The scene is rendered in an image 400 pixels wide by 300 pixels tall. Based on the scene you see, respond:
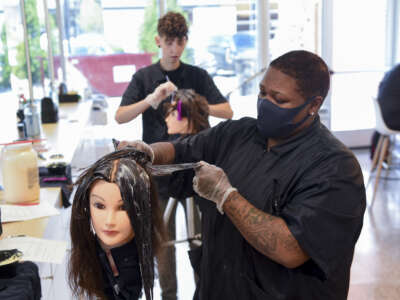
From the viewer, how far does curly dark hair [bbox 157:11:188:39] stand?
257 cm

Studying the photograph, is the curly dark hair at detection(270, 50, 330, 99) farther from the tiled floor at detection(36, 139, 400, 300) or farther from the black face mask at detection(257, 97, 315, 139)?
the tiled floor at detection(36, 139, 400, 300)

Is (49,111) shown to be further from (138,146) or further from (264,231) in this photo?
(264,231)

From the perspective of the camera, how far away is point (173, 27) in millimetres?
2572

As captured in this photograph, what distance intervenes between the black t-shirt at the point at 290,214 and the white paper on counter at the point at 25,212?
2.01 ft

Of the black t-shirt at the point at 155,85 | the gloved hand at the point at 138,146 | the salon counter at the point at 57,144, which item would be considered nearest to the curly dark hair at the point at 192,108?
the black t-shirt at the point at 155,85

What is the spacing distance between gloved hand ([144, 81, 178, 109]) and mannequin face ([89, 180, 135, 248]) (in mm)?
1077

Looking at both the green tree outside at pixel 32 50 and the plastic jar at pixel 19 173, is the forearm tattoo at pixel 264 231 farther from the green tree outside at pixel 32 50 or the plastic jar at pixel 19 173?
the green tree outside at pixel 32 50

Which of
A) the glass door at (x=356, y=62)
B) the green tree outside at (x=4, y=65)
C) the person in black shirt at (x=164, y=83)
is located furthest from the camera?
the glass door at (x=356, y=62)

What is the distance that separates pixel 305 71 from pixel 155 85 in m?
1.29

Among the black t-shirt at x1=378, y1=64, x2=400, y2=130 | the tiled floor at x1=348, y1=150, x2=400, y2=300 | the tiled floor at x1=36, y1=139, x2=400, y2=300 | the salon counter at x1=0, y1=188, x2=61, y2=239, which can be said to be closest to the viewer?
the salon counter at x1=0, y1=188, x2=61, y2=239

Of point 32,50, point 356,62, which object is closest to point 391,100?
point 356,62

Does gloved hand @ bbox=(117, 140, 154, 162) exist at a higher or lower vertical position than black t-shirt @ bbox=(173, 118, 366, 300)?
higher

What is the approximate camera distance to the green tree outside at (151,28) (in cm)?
532

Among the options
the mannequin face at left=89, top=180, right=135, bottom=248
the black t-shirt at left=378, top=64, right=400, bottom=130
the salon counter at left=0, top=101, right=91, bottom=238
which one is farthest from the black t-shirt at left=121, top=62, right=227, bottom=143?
the black t-shirt at left=378, top=64, right=400, bottom=130
